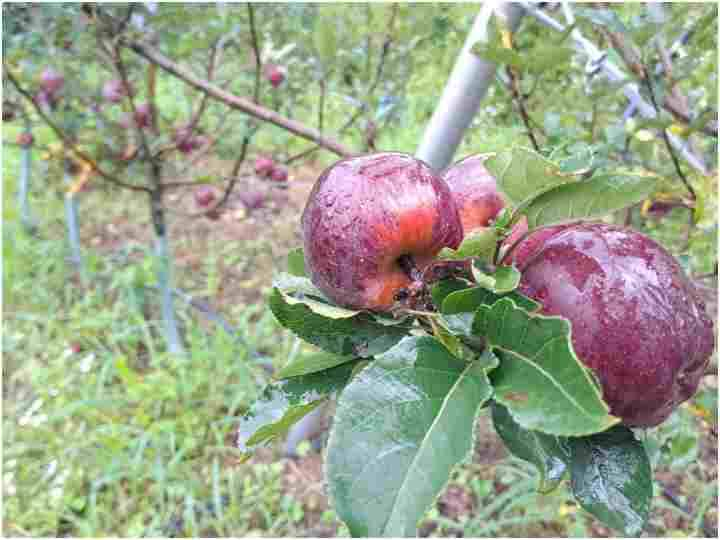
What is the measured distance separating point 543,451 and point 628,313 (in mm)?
116

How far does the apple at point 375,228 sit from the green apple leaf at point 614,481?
Answer: 0.58ft

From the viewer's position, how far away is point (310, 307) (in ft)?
1.42

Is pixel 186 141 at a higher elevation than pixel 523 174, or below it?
higher

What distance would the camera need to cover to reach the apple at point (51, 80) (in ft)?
6.38

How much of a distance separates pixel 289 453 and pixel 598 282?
1694 millimetres

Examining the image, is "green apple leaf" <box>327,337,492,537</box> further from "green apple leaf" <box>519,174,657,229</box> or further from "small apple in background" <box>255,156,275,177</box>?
"small apple in background" <box>255,156,275,177</box>

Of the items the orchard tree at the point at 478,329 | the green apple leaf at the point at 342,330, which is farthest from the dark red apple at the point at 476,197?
the green apple leaf at the point at 342,330

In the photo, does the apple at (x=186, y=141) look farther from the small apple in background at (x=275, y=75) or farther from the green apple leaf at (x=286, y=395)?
the green apple leaf at (x=286, y=395)

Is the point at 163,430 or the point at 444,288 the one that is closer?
the point at 444,288

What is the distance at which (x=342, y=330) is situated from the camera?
1.52ft

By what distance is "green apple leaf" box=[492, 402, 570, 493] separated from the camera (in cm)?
43

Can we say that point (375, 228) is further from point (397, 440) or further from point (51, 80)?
point (51, 80)

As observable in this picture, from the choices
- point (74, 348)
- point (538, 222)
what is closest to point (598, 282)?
point (538, 222)

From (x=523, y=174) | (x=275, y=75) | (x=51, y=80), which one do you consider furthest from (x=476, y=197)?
(x=51, y=80)
